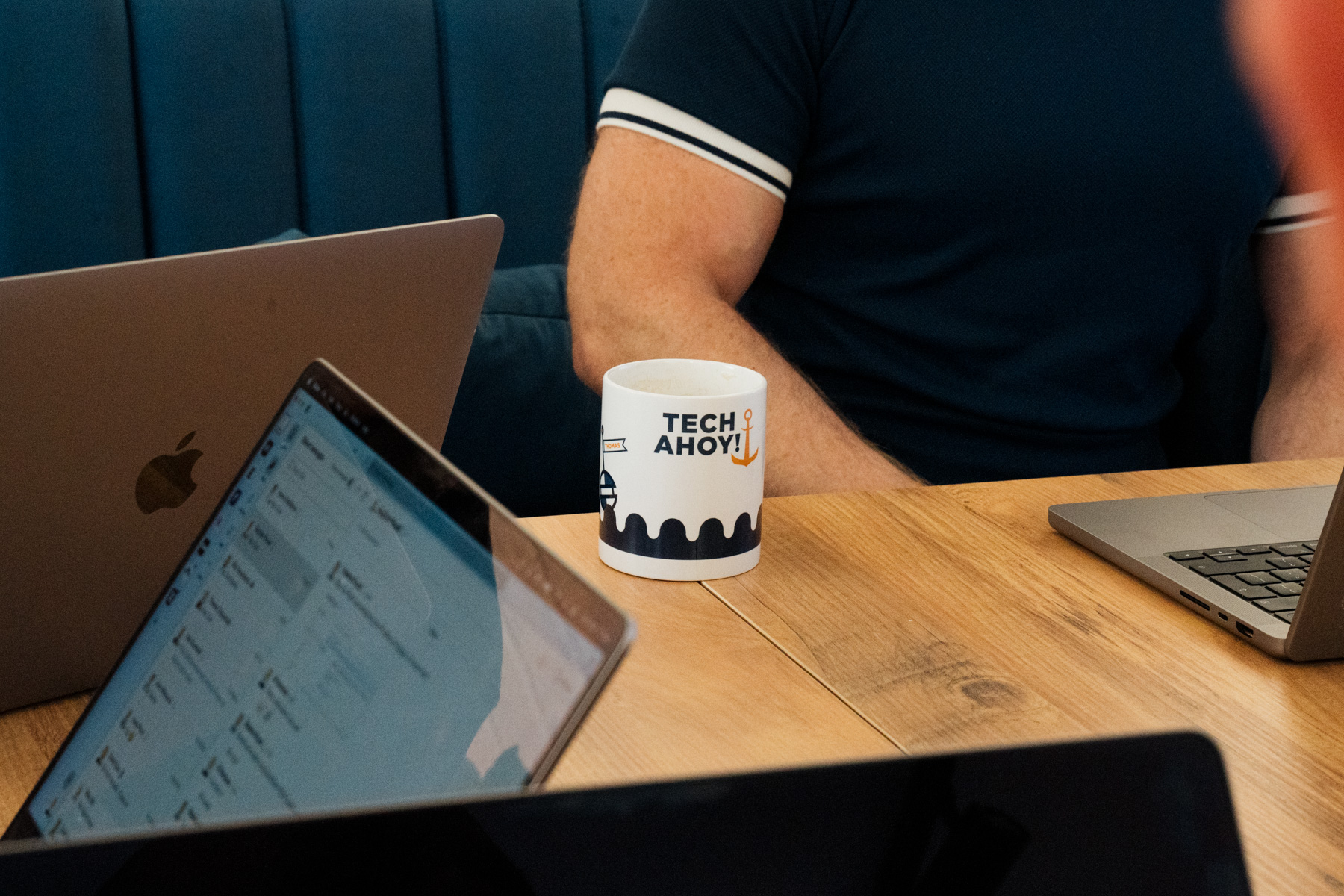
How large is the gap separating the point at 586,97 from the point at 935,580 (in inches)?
57.7

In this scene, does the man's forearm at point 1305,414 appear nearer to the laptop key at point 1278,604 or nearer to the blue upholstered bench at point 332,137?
the laptop key at point 1278,604

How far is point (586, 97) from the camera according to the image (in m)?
1.95

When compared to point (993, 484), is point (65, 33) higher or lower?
higher

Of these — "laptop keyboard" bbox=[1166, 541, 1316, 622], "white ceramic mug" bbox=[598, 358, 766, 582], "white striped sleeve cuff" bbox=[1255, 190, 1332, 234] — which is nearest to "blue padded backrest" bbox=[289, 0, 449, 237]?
"white striped sleeve cuff" bbox=[1255, 190, 1332, 234]

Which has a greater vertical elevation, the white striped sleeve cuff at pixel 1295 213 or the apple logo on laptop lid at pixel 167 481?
the white striped sleeve cuff at pixel 1295 213

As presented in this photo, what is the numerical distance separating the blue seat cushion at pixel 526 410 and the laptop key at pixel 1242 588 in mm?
1063

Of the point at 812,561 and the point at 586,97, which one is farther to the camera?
the point at 586,97

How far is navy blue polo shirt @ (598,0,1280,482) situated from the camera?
39.7 inches

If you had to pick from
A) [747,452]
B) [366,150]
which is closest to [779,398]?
[747,452]

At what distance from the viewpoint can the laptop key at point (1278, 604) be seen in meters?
0.61

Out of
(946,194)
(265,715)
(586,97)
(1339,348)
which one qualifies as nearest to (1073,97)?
(946,194)

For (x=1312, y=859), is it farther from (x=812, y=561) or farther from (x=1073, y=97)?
(x=1073, y=97)

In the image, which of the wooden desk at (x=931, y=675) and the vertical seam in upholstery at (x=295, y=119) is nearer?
the wooden desk at (x=931, y=675)

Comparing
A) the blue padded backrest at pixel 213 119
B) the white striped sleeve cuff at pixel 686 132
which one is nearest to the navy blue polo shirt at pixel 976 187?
the white striped sleeve cuff at pixel 686 132
